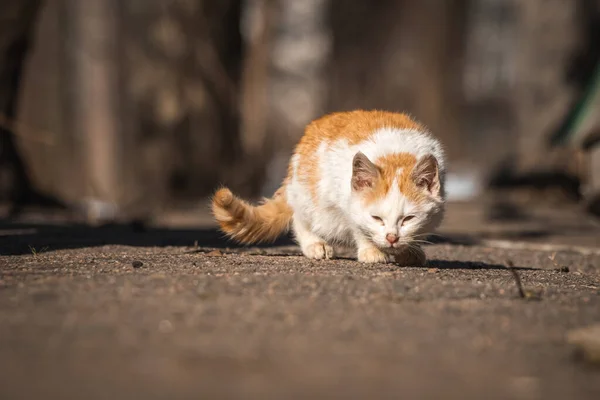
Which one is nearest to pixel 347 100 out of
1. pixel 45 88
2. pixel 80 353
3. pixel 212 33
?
pixel 45 88

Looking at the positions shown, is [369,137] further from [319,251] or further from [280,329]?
[280,329]

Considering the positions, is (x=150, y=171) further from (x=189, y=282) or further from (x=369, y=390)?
A: (x=369, y=390)

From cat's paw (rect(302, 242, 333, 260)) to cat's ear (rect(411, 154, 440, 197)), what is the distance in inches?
30.5

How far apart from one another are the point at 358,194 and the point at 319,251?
57 cm

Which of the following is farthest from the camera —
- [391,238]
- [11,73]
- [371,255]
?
[11,73]

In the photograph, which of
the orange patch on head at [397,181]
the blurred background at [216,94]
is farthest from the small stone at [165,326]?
the blurred background at [216,94]

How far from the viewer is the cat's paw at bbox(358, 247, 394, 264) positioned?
197 inches

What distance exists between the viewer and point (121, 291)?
359cm

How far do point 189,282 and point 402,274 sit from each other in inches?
45.2

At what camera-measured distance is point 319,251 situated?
528cm

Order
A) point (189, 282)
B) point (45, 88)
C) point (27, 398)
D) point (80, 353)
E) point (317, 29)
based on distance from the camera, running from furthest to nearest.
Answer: point (317, 29) → point (45, 88) → point (189, 282) → point (80, 353) → point (27, 398)

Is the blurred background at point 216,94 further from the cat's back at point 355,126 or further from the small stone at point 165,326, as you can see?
the small stone at point 165,326

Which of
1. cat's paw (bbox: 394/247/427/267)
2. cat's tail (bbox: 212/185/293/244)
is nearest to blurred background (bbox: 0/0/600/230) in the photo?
cat's tail (bbox: 212/185/293/244)

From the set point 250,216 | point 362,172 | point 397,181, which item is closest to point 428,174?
point 397,181
